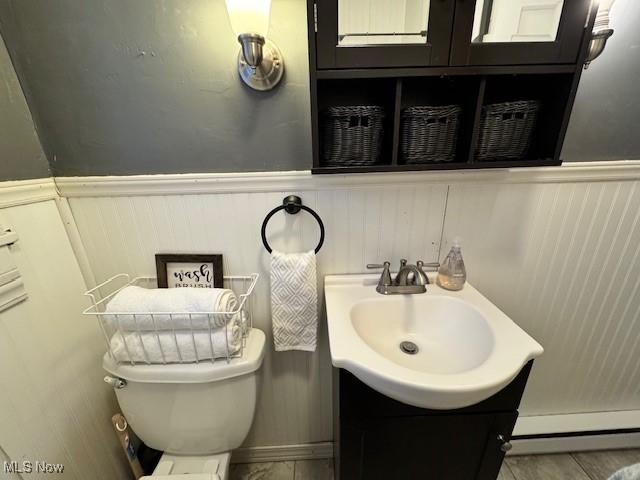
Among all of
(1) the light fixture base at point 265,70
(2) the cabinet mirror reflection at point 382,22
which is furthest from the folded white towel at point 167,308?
(2) the cabinet mirror reflection at point 382,22

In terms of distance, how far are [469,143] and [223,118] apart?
0.66m

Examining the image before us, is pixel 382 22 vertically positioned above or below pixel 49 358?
above

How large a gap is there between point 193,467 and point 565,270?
1421 mm

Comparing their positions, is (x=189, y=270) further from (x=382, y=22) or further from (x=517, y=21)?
(x=517, y=21)

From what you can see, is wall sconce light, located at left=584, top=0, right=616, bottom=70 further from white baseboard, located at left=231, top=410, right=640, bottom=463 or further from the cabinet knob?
white baseboard, located at left=231, top=410, right=640, bottom=463

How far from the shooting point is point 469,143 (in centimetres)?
68

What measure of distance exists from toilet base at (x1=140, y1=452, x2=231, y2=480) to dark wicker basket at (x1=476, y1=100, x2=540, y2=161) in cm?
121

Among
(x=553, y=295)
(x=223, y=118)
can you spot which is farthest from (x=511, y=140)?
(x=223, y=118)

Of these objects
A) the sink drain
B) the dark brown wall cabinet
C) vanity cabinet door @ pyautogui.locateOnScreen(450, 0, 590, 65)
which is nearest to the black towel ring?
the dark brown wall cabinet

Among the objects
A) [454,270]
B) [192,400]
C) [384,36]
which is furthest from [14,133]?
[454,270]

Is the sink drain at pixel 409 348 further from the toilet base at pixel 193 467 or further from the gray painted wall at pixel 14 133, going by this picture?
the gray painted wall at pixel 14 133

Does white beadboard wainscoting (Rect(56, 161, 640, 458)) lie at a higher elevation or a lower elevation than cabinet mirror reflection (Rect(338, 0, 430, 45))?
lower

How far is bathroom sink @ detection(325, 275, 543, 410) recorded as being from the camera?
1.80 ft

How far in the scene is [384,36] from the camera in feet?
2.00
